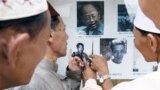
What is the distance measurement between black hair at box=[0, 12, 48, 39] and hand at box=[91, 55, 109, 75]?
83 centimetres

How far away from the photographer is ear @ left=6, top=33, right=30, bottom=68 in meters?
0.58

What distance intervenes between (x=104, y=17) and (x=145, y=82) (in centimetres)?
56

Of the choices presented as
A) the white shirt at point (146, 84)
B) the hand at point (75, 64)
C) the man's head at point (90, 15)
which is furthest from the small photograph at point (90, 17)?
the white shirt at point (146, 84)

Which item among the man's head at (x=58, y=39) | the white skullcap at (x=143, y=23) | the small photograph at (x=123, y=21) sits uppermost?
the white skullcap at (x=143, y=23)

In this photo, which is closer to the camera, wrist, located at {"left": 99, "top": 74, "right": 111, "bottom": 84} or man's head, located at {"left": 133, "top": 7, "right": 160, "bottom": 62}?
man's head, located at {"left": 133, "top": 7, "right": 160, "bottom": 62}

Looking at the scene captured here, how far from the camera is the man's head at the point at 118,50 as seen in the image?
4.89 ft

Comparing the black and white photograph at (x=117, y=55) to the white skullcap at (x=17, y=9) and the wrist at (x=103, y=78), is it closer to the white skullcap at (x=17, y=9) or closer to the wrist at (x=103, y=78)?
the wrist at (x=103, y=78)

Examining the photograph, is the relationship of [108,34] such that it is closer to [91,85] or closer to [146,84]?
[91,85]

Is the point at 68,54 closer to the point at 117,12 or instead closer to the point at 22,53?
the point at 117,12

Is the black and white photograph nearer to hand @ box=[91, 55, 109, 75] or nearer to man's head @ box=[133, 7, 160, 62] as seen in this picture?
hand @ box=[91, 55, 109, 75]

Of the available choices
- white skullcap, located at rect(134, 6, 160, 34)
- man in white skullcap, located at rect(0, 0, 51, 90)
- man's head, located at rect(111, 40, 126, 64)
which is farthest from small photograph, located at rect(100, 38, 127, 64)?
man in white skullcap, located at rect(0, 0, 51, 90)

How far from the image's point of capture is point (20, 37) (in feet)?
1.94

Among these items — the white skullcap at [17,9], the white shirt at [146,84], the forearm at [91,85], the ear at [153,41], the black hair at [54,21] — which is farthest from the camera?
the black hair at [54,21]

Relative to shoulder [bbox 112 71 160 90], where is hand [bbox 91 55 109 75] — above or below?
below
